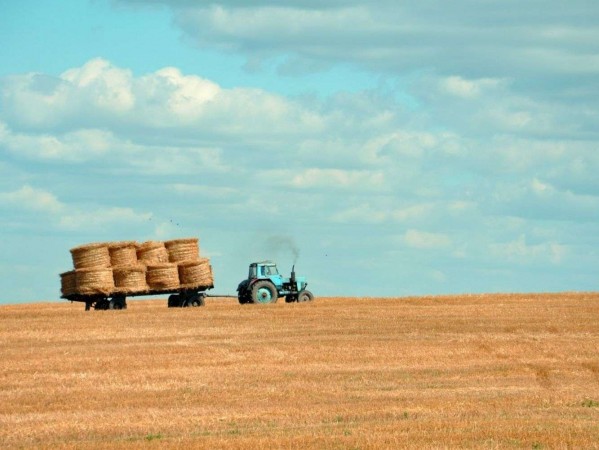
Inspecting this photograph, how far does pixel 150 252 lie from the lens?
1559 inches

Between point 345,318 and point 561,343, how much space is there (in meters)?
7.47

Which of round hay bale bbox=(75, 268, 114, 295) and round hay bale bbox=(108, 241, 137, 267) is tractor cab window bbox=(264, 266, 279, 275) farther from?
round hay bale bbox=(75, 268, 114, 295)

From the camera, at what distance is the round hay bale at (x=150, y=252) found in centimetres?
3944

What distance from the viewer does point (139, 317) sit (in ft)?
113

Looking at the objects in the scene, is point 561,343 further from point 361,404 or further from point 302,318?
point 361,404

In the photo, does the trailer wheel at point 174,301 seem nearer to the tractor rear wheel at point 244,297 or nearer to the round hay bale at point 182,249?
the round hay bale at point 182,249

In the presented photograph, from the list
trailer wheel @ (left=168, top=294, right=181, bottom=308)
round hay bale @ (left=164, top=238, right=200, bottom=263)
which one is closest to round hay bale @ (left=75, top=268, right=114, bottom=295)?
round hay bale @ (left=164, top=238, right=200, bottom=263)

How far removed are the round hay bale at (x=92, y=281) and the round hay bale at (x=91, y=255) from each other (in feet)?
0.76

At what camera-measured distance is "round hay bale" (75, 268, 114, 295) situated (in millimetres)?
38125

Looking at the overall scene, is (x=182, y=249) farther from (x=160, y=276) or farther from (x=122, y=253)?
(x=122, y=253)

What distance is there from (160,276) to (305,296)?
20.6 ft

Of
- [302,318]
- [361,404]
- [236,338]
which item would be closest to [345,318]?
[302,318]

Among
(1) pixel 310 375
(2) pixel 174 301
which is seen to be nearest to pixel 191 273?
(2) pixel 174 301

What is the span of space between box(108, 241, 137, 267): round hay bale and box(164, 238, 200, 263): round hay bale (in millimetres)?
1344
